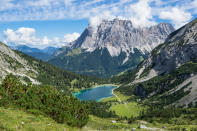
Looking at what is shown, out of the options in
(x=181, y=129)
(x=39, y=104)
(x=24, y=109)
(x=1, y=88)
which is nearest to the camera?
(x=24, y=109)

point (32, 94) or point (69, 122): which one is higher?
point (32, 94)

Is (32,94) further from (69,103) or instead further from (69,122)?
(69,122)

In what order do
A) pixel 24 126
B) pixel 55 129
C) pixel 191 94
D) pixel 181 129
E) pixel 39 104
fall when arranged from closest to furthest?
pixel 24 126
pixel 55 129
pixel 39 104
pixel 181 129
pixel 191 94

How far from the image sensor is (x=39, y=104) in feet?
193

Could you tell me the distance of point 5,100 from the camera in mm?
A: 53156

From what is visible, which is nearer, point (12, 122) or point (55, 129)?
point (12, 122)

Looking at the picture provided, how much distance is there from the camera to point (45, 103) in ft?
200

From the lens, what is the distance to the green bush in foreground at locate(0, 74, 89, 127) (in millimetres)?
55309

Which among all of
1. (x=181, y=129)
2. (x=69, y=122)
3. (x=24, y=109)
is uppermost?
(x=24, y=109)

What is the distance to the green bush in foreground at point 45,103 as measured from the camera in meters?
55.3

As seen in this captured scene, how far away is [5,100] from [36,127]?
22.9 meters

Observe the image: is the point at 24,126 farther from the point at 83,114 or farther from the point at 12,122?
the point at 83,114

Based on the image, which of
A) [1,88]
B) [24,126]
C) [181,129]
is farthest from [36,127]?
[181,129]

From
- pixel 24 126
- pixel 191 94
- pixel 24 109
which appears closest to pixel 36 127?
pixel 24 126
